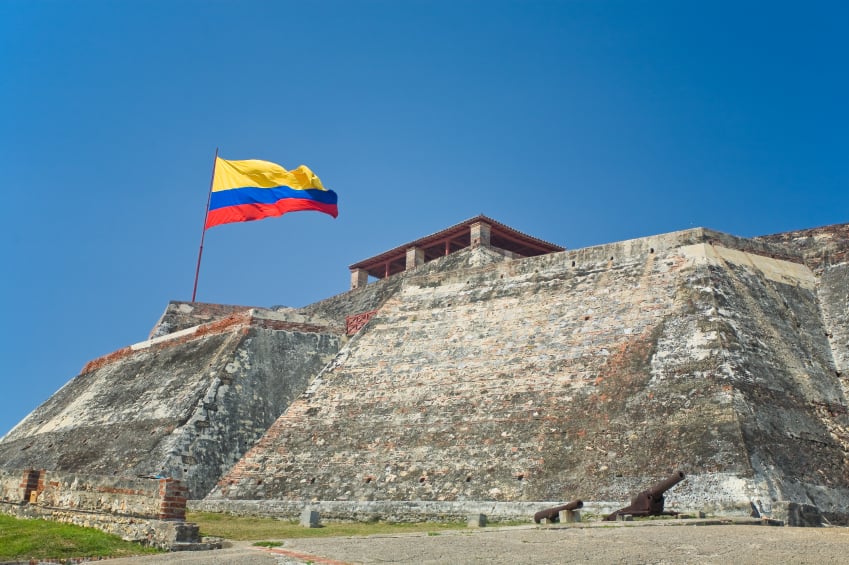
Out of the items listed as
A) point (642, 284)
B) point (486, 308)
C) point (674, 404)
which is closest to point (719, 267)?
point (642, 284)

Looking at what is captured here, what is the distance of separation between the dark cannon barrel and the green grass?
6.45 metres

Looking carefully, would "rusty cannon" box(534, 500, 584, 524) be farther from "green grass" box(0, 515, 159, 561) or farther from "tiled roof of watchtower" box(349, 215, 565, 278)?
"tiled roof of watchtower" box(349, 215, 565, 278)

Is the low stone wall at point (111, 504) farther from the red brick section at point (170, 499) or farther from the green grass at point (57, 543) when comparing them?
the green grass at point (57, 543)

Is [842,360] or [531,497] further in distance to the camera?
[842,360]

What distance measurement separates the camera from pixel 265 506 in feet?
47.8

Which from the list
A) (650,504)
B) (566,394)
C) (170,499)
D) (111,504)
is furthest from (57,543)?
(566,394)

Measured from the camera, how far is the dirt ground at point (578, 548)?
7.23m

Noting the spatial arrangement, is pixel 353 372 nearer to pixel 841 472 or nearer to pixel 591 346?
pixel 591 346

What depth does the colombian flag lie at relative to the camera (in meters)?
25.3

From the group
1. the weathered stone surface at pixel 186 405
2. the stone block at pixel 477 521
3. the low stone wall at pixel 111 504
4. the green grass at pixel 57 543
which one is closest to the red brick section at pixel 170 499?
the low stone wall at pixel 111 504

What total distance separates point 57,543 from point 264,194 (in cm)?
1794

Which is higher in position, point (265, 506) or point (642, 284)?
point (642, 284)

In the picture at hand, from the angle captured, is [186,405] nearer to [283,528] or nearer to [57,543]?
[283,528]

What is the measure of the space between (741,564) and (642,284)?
9.59m
